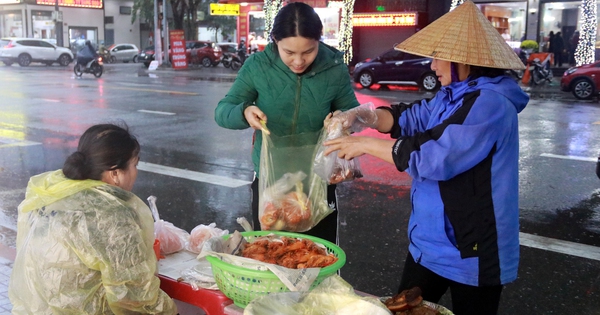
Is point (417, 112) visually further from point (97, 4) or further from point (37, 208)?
point (97, 4)

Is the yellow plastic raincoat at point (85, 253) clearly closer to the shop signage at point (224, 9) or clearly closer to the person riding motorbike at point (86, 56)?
the person riding motorbike at point (86, 56)

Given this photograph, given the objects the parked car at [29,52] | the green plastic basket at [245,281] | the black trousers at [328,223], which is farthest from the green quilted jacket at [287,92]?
the parked car at [29,52]

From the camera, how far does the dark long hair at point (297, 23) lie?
8.85ft

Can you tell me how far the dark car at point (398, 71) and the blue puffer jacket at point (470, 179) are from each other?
54.3ft

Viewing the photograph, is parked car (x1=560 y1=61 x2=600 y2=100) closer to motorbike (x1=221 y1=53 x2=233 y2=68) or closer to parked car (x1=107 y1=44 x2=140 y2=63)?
motorbike (x1=221 y1=53 x2=233 y2=68)

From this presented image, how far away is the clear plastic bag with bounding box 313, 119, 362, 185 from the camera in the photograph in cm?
273

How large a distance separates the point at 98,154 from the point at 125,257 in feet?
1.50

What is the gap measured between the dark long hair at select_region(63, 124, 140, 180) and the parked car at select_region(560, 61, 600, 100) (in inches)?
621

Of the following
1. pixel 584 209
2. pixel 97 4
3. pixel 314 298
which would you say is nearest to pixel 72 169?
pixel 314 298

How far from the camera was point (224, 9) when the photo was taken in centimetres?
3228

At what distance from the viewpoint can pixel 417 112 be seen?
2701mm

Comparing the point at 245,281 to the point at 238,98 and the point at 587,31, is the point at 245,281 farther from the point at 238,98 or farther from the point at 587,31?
the point at 587,31

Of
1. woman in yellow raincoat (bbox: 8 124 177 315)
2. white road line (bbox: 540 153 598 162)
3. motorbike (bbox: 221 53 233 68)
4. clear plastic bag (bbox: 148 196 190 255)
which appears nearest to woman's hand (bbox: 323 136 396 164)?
woman in yellow raincoat (bbox: 8 124 177 315)

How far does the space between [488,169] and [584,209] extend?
14.7ft
